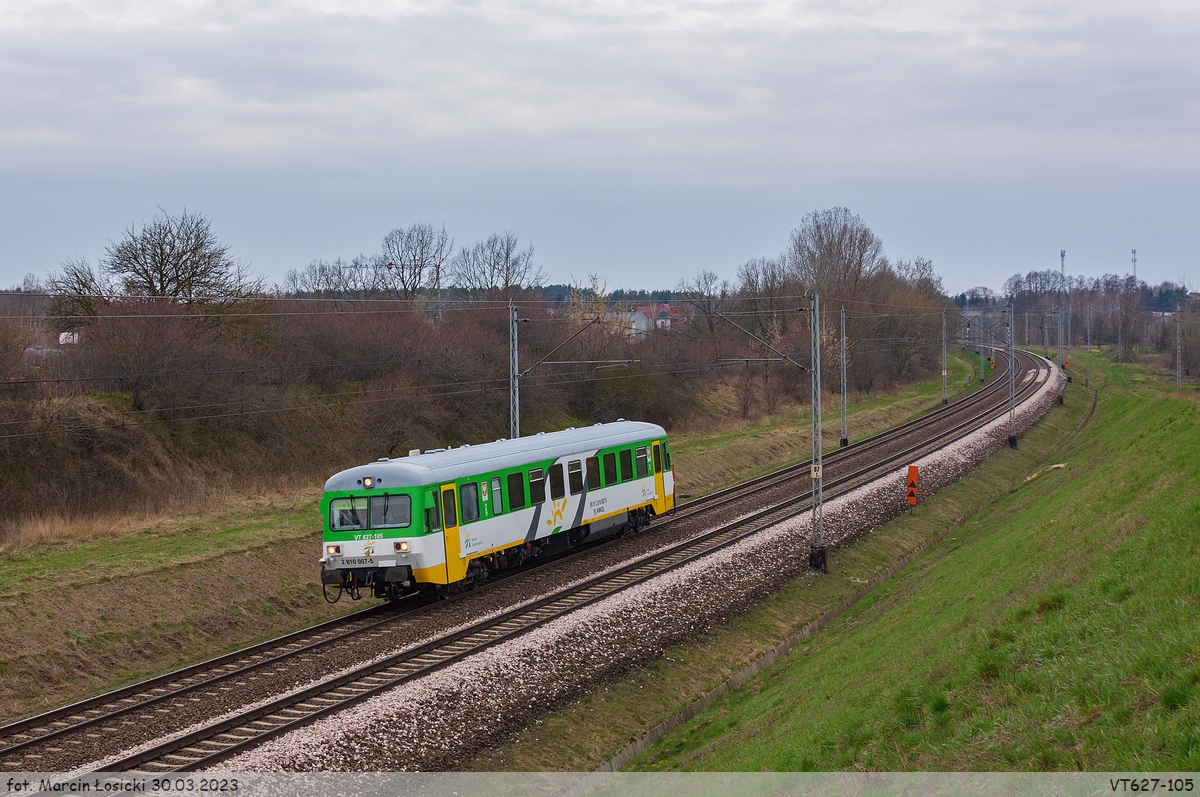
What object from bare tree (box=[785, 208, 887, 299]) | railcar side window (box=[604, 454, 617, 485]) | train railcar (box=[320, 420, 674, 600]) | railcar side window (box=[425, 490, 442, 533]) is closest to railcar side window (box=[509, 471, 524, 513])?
train railcar (box=[320, 420, 674, 600])

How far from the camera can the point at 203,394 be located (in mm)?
36031

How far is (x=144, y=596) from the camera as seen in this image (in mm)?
19438

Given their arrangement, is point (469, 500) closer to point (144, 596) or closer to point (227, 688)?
point (227, 688)

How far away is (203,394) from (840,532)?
23760mm

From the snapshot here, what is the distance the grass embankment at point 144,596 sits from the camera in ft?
55.3

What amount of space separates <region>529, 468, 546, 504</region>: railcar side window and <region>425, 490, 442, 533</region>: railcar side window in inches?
140

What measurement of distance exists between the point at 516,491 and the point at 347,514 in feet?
13.5

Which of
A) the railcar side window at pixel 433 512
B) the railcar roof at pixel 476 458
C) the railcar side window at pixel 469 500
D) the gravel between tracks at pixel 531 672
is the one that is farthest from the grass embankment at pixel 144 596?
the gravel between tracks at pixel 531 672

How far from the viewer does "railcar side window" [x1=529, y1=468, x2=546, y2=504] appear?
74.6 ft

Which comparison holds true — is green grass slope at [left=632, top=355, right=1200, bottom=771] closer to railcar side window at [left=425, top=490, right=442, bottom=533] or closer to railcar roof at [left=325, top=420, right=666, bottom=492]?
railcar side window at [left=425, top=490, right=442, bottom=533]

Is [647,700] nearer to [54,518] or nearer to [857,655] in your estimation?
[857,655]

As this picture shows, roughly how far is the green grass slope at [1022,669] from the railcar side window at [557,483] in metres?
Result: 7.08

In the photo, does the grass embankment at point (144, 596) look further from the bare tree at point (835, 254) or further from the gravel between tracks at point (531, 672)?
the bare tree at point (835, 254)

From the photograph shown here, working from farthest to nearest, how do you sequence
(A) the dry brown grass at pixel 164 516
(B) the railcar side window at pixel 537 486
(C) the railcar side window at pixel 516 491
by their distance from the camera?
1. (A) the dry brown grass at pixel 164 516
2. (B) the railcar side window at pixel 537 486
3. (C) the railcar side window at pixel 516 491
